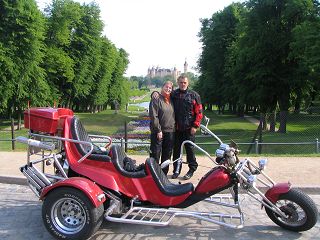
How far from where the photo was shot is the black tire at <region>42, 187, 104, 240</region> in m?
5.15

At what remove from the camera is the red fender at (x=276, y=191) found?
545 cm

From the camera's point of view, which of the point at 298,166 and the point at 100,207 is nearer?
the point at 100,207

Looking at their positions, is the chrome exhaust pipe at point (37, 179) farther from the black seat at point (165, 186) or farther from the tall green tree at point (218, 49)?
the tall green tree at point (218, 49)

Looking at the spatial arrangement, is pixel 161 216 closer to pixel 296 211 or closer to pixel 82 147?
pixel 82 147

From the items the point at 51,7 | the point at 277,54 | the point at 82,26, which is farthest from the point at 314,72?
the point at 82,26

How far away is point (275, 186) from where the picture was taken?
5570 millimetres

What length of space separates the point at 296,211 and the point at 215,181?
118 cm

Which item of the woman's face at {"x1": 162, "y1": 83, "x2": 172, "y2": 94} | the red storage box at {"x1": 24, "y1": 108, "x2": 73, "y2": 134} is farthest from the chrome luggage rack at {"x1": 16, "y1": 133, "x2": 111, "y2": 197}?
the woman's face at {"x1": 162, "y1": 83, "x2": 172, "y2": 94}

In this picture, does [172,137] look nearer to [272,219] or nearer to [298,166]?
[272,219]

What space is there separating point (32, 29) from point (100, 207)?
30696 mm

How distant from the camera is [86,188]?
523cm

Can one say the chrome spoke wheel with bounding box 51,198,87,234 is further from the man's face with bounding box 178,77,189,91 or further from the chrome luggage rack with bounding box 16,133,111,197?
the man's face with bounding box 178,77,189,91

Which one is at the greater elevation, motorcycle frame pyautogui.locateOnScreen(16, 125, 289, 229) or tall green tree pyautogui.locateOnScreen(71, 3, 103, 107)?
tall green tree pyautogui.locateOnScreen(71, 3, 103, 107)

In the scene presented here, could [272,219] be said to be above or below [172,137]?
below
